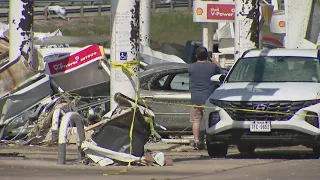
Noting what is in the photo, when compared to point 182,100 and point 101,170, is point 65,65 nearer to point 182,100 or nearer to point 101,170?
point 182,100

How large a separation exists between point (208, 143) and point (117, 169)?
9.59ft

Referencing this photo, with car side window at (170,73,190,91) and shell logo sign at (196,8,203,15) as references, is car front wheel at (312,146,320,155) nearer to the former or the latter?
car side window at (170,73,190,91)

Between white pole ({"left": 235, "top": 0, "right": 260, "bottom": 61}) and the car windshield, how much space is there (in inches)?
86.3

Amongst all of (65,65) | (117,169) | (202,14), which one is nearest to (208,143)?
(117,169)

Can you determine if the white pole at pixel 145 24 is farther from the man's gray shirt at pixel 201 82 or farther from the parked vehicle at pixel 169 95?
the man's gray shirt at pixel 201 82

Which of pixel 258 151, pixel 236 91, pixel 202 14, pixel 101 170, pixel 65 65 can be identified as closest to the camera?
pixel 101 170

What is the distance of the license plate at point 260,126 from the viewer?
14.7 m

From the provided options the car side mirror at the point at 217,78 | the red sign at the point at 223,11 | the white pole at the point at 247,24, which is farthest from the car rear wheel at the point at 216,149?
the red sign at the point at 223,11

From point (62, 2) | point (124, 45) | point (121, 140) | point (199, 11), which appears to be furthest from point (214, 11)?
point (62, 2)

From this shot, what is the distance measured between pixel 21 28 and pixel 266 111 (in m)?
7.14

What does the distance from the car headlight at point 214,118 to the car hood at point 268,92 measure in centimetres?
27

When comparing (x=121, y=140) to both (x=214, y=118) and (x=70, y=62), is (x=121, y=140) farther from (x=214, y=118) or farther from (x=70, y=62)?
(x=70, y=62)

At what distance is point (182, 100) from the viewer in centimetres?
1839

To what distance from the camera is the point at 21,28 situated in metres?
19.9
